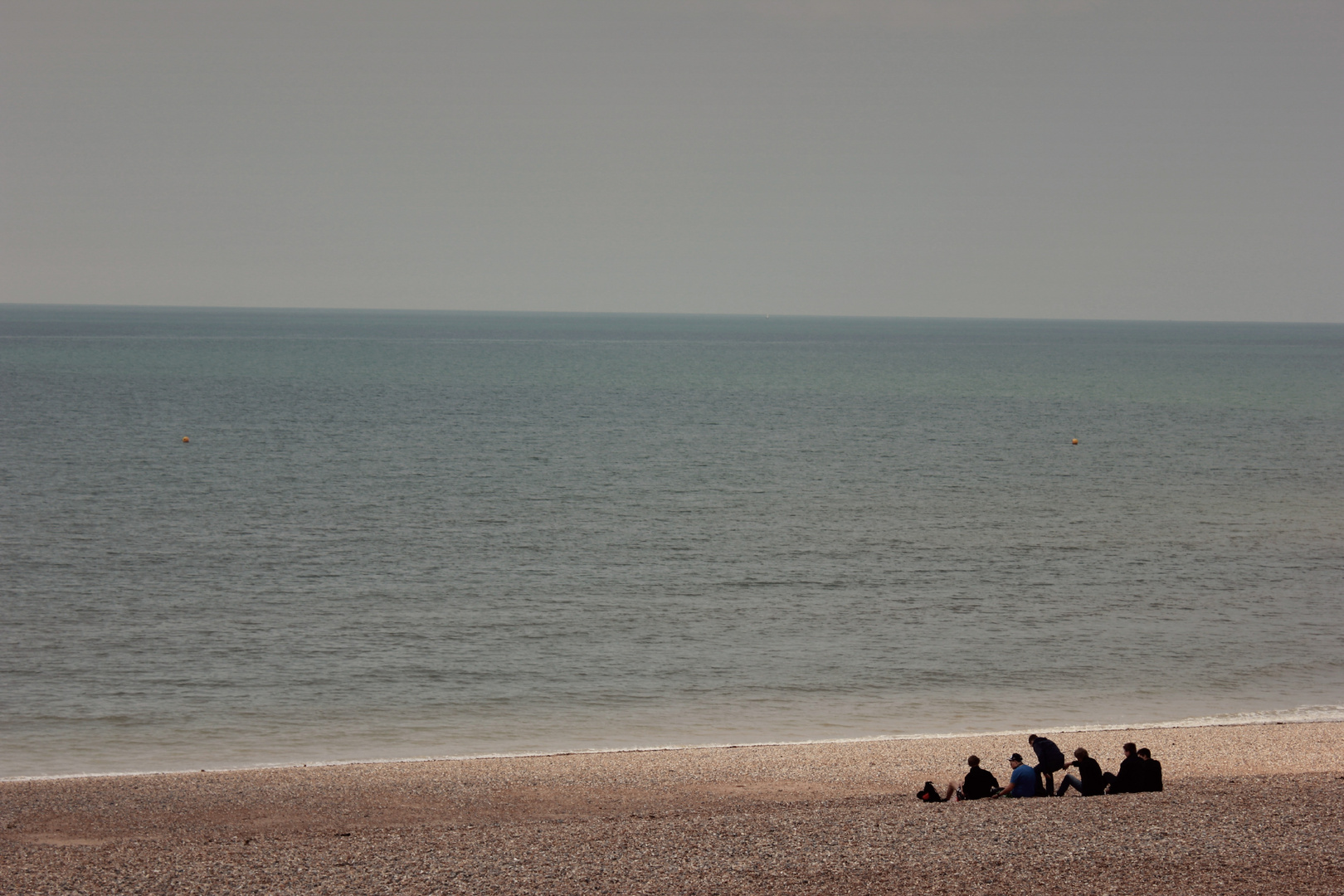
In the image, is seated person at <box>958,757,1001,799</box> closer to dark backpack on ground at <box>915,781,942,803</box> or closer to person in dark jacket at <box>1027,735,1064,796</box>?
dark backpack on ground at <box>915,781,942,803</box>

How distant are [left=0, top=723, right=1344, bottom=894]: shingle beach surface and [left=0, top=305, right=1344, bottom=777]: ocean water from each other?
9.85ft

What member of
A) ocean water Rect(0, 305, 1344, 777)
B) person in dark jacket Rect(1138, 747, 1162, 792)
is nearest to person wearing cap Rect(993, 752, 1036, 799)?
person in dark jacket Rect(1138, 747, 1162, 792)

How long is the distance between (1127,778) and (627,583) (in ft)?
60.5

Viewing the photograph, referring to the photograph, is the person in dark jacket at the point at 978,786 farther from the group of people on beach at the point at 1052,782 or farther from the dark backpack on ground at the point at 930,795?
the dark backpack on ground at the point at 930,795

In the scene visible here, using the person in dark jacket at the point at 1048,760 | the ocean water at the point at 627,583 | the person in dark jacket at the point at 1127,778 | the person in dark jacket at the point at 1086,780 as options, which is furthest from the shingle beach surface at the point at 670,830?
the ocean water at the point at 627,583

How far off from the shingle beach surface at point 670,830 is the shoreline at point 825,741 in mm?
630

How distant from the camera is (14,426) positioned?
2552 inches

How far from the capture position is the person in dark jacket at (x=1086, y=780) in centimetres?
1472

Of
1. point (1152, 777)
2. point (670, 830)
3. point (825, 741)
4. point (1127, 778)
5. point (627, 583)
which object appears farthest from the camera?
point (627, 583)

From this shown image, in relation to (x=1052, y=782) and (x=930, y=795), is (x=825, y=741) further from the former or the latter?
(x=1052, y=782)

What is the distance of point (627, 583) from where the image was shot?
31.9 metres

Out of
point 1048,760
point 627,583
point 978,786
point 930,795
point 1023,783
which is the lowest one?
point 627,583

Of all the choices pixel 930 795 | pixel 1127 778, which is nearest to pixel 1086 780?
pixel 1127 778

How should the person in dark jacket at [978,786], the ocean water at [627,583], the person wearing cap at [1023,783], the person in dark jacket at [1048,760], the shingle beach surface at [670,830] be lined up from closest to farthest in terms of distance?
the shingle beach surface at [670,830] → the person wearing cap at [1023,783] → the person in dark jacket at [978,786] → the person in dark jacket at [1048,760] → the ocean water at [627,583]
